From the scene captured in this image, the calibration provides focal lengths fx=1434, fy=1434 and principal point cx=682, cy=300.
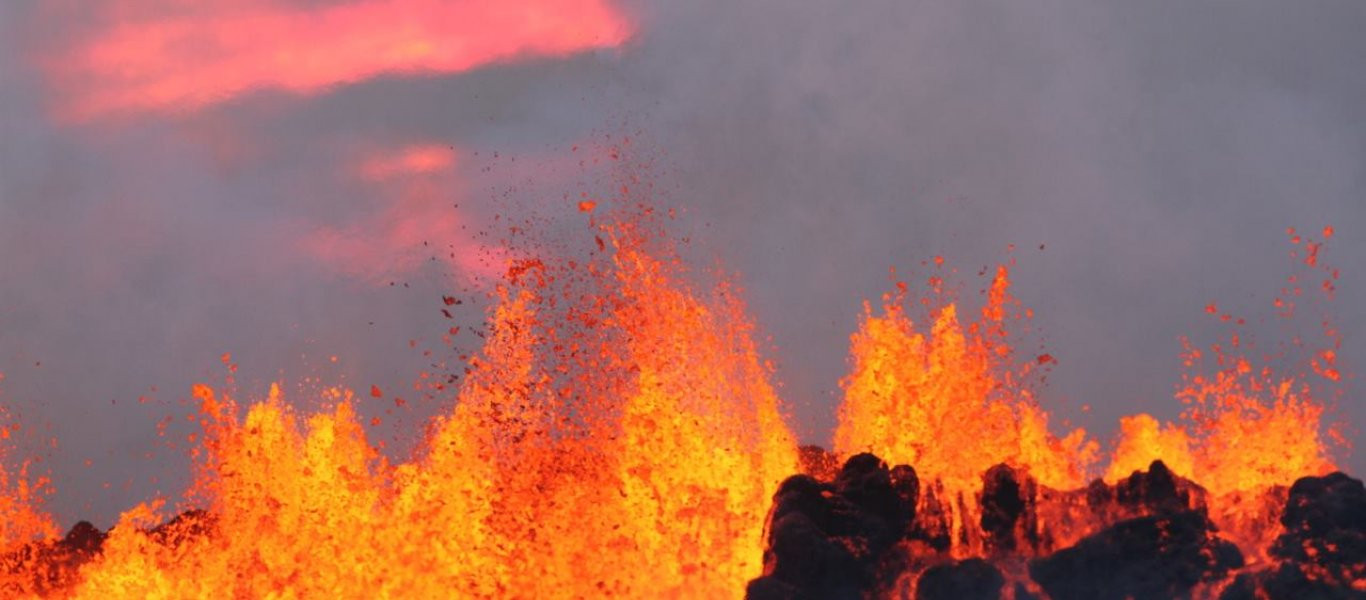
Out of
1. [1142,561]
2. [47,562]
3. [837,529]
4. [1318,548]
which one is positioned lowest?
[1318,548]

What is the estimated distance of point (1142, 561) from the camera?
29.6m

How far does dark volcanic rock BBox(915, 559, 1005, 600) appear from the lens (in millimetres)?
29344

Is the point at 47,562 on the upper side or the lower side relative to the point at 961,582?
upper

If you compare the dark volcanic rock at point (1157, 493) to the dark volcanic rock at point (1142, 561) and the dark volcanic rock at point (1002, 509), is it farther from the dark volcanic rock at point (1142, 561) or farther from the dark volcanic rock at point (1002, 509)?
the dark volcanic rock at point (1002, 509)

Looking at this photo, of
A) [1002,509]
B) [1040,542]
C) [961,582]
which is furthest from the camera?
[1002,509]

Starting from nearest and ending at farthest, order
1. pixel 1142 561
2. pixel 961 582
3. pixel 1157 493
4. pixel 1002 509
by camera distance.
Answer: pixel 961 582 → pixel 1142 561 → pixel 1157 493 → pixel 1002 509

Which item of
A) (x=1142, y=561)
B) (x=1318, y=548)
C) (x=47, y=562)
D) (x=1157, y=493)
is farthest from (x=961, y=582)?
(x=47, y=562)

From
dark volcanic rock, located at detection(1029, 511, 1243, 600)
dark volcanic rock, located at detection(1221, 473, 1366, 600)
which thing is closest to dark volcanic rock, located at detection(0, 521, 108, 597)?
dark volcanic rock, located at detection(1029, 511, 1243, 600)

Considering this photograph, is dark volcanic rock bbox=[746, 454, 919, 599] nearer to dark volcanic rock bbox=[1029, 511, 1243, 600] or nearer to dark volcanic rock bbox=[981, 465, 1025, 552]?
dark volcanic rock bbox=[981, 465, 1025, 552]

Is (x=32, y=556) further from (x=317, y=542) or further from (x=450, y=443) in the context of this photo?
(x=450, y=443)

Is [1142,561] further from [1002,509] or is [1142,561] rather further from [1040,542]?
[1002,509]

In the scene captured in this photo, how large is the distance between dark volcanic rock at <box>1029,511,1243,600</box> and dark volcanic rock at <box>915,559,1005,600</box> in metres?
1.22

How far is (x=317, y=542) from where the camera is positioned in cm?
5431

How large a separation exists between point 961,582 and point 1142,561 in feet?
12.4
